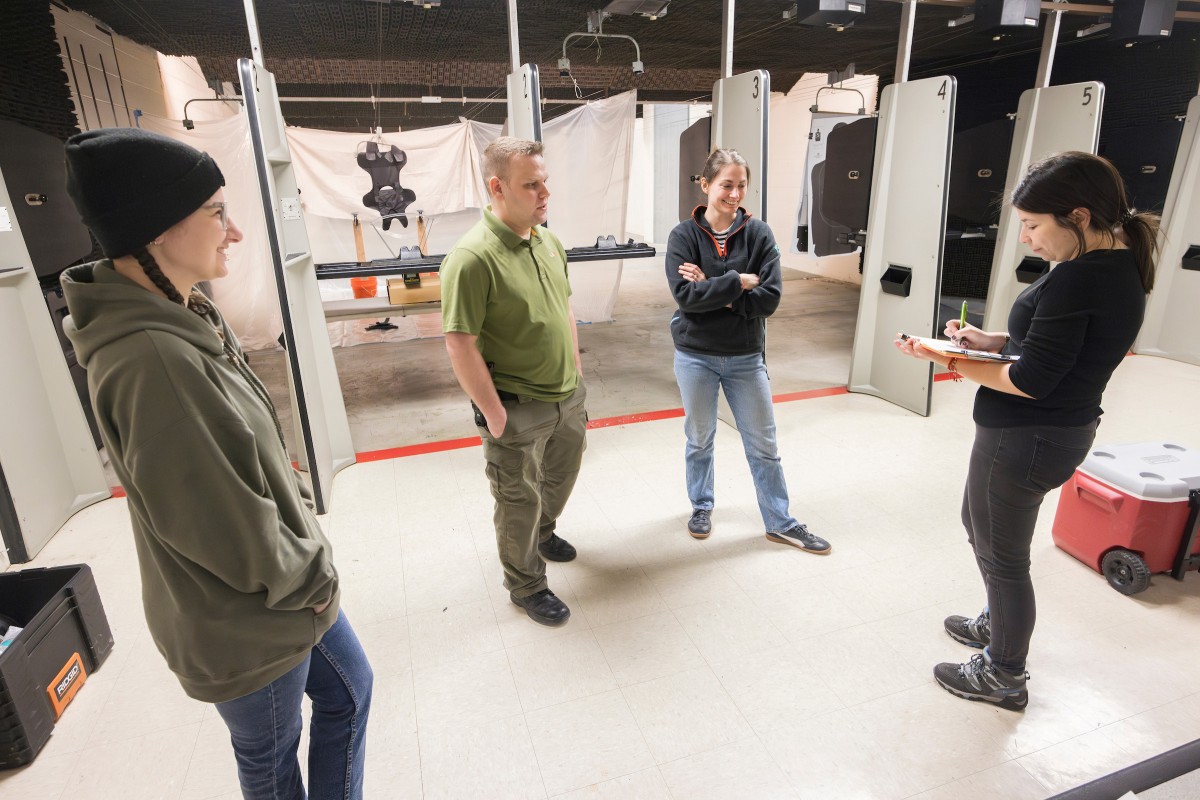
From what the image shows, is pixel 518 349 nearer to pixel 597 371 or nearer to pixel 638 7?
pixel 597 371

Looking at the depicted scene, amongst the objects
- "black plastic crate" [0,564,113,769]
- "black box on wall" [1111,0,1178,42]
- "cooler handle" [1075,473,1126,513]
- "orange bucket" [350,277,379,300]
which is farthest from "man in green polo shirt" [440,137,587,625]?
"black box on wall" [1111,0,1178,42]

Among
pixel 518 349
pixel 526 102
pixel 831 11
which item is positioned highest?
pixel 831 11

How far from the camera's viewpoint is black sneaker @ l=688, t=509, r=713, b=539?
2.73 metres

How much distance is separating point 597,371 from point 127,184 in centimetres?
446

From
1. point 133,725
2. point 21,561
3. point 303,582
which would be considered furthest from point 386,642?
point 21,561

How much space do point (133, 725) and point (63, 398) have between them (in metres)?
1.94

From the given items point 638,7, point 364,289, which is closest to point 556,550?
point 638,7

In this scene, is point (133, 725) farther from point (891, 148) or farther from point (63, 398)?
point (891, 148)

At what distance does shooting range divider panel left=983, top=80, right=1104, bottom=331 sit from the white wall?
432cm

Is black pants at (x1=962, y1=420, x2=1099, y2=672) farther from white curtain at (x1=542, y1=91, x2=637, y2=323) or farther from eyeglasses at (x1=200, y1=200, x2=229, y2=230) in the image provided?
white curtain at (x1=542, y1=91, x2=637, y2=323)

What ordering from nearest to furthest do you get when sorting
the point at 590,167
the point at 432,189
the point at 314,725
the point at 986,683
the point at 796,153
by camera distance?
1. the point at 314,725
2. the point at 986,683
3. the point at 590,167
4. the point at 432,189
5. the point at 796,153

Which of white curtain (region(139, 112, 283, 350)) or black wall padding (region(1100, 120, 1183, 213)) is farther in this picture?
white curtain (region(139, 112, 283, 350))

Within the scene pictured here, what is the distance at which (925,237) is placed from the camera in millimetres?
3805

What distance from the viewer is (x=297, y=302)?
293cm
